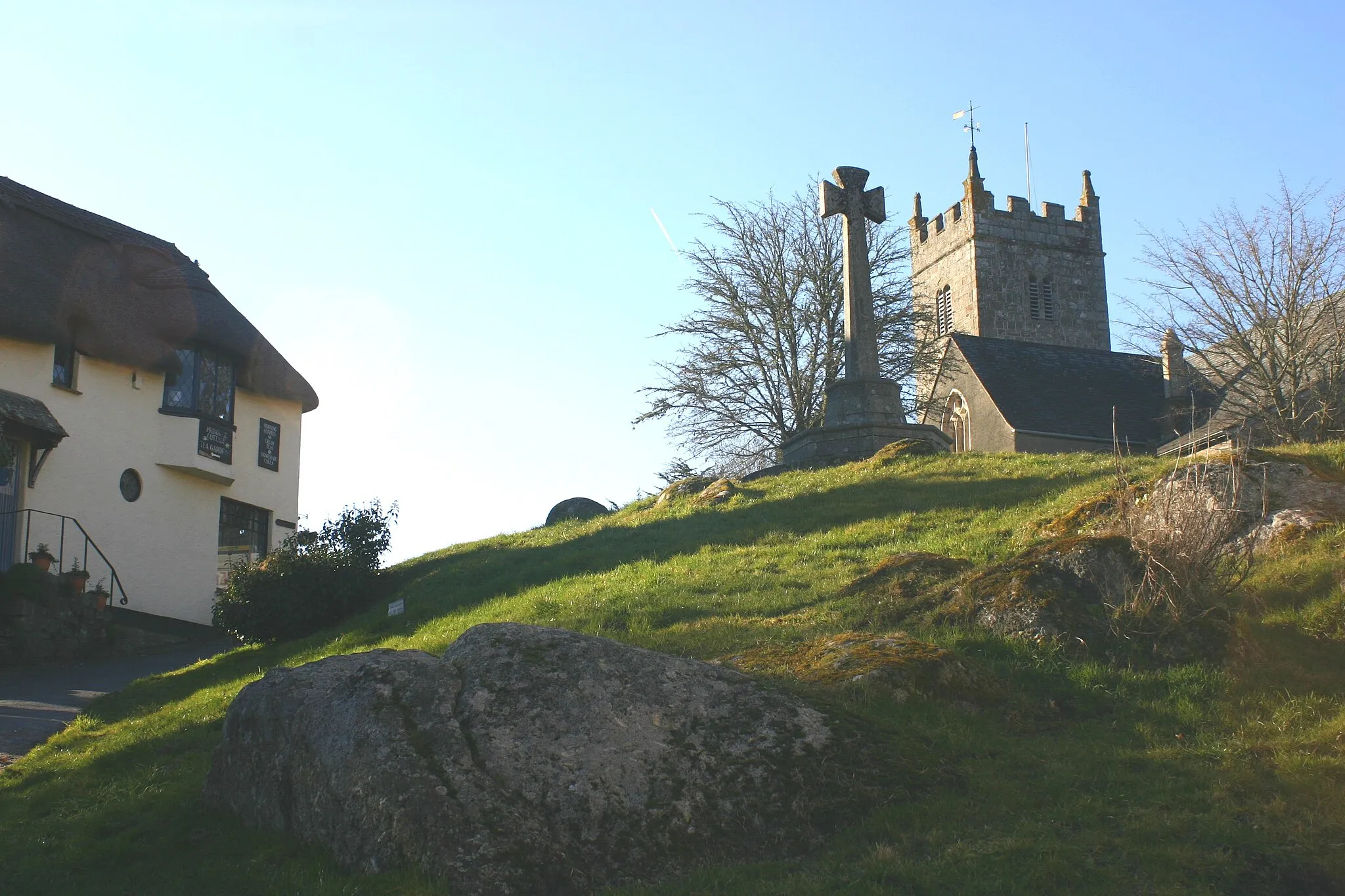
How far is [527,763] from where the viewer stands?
6277mm

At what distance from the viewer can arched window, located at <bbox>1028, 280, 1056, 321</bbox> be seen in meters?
53.6

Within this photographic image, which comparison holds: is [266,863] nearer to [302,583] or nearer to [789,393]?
[302,583]

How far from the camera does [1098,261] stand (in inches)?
2176

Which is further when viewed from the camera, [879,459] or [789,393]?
[789,393]

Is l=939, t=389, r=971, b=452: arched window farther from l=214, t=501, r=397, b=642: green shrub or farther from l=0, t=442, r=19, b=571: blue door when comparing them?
l=0, t=442, r=19, b=571: blue door

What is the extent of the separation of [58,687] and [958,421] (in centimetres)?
2729

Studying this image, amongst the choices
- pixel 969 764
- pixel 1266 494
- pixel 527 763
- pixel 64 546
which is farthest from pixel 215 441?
pixel 969 764

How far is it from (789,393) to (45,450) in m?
17.7

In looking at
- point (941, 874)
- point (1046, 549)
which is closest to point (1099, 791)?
point (941, 874)

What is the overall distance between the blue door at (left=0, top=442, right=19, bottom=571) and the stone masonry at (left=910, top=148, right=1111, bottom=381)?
127 ft

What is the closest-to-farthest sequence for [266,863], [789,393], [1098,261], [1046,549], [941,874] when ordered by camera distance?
[941,874] < [266,863] < [1046,549] < [789,393] < [1098,261]

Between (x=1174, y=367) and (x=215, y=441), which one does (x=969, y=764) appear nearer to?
(x=215, y=441)

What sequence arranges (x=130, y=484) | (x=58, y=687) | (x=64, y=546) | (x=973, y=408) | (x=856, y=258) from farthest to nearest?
(x=973, y=408) → (x=130, y=484) → (x=64, y=546) → (x=856, y=258) → (x=58, y=687)

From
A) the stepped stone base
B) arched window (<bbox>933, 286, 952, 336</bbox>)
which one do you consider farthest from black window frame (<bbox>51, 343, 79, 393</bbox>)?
arched window (<bbox>933, 286, 952, 336</bbox>)
